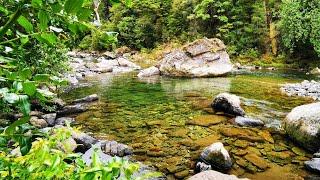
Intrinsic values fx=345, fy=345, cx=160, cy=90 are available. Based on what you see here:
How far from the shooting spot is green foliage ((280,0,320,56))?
72.6ft

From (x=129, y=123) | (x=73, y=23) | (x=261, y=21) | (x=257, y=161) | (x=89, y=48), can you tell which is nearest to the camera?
(x=73, y=23)

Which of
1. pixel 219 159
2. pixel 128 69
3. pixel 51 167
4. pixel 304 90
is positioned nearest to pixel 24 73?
pixel 51 167

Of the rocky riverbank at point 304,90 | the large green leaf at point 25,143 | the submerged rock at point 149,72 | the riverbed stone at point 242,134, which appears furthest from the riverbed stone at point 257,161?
the submerged rock at point 149,72

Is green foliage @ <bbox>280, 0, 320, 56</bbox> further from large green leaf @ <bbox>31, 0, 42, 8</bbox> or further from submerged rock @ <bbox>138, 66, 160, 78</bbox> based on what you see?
large green leaf @ <bbox>31, 0, 42, 8</bbox>

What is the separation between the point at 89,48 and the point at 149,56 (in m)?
10.5

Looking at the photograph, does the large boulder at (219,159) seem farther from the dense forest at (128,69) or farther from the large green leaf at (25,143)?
the large green leaf at (25,143)

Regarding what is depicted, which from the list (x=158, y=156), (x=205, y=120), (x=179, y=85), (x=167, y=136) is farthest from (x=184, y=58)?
(x=158, y=156)

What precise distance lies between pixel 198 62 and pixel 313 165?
14.1 metres

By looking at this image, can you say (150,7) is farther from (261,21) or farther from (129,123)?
(129,123)

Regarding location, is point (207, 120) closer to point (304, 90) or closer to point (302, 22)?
point (304, 90)

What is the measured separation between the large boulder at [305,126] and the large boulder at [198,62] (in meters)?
11.5

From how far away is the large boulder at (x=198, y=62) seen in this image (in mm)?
19656

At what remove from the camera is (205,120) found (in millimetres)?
9406

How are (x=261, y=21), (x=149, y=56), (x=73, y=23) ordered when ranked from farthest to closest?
1. (x=149, y=56)
2. (x=261, y=21)
3. (x=73, y=23)
